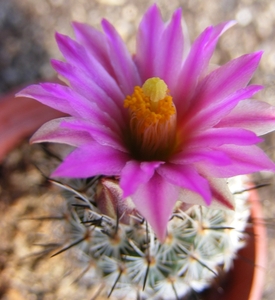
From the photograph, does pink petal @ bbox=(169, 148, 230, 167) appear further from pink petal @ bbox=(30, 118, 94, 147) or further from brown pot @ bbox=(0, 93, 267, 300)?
brown pot @ bbox=(0, 93, 267, 300)

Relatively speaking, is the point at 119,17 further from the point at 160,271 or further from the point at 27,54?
the point at 160,271

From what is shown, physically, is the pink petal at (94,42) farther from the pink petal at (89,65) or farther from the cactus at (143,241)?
the cactus at (143,241)

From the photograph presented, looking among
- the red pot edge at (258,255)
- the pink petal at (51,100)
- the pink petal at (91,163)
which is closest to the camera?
the pink petal at (91,163)

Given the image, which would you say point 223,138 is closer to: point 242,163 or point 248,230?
point 242,163

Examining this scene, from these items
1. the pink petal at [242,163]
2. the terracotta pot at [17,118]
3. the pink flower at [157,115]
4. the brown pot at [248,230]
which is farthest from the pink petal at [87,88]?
the terracotta pot at [17,118]

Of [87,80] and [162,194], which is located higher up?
[87,80]

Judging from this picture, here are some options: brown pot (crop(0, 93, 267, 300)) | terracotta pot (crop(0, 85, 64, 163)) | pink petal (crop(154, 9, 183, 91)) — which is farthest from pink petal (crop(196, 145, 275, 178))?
terracotta pot (crop(0, 85, 64, 163))

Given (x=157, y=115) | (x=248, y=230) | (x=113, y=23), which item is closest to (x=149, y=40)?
(x=157, y=115)

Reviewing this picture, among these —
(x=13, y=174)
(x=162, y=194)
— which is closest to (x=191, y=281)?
(x=162, y=194)
